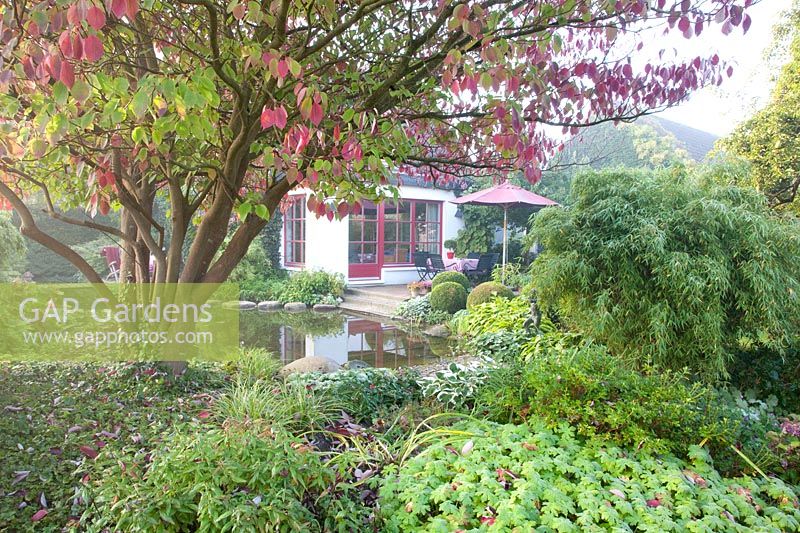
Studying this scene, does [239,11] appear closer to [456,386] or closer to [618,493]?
[618,493]

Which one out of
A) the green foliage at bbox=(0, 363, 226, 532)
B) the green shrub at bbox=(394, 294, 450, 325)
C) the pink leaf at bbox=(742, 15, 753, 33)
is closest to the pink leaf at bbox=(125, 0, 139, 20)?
the green foliage at bbox=(0, 363, 226, 532)

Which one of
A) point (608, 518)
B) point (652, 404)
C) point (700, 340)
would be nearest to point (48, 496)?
point (608, 518)

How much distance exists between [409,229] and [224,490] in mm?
11761

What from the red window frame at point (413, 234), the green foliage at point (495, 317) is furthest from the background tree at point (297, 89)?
the red window frame at point (413, 234)

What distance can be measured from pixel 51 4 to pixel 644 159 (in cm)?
2434

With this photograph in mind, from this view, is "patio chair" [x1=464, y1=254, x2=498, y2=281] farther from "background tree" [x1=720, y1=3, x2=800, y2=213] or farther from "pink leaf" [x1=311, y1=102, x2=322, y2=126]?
"pink leaf" [x1=311, y1=102, x2=322, y2=126]

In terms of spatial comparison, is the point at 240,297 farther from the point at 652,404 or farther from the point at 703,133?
the point at 703,133

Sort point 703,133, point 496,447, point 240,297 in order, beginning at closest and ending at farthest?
point 496,447 < point 240,297 < point 703,133

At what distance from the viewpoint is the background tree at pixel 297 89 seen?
181 cm

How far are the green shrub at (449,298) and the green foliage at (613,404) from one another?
18.8ft

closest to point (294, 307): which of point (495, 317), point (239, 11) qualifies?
point (495, 317)

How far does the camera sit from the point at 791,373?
3635 millimetres

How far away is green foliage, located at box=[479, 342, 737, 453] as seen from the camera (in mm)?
2312

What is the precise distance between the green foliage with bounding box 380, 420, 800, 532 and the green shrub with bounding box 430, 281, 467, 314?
20.4 feet
